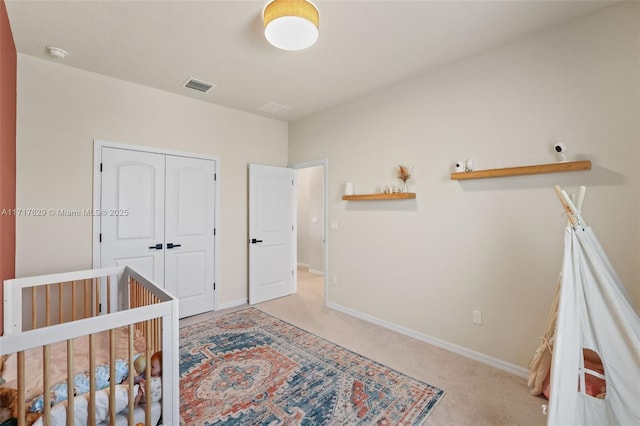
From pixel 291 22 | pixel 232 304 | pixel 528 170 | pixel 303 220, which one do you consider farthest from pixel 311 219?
pixel 291 22

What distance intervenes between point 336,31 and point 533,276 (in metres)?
2.43

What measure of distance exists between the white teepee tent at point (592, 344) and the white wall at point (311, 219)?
184 inches

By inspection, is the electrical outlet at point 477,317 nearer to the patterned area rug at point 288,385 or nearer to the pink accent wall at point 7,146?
the patterned area rug at point 288,385

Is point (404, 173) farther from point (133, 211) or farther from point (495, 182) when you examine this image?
point (133, 211)

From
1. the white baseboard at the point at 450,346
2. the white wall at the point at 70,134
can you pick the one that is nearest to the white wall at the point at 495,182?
the white baseboard at the point at 450,346

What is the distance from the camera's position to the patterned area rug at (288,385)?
188 cm

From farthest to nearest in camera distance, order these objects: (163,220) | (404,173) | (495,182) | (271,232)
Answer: (271,232) → (163,220) → (404,173) → (495,182)

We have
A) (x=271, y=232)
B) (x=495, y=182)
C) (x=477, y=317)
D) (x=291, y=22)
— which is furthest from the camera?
(x=271, y=232)

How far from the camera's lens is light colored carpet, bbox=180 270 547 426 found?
1.88m

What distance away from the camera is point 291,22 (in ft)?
5.97

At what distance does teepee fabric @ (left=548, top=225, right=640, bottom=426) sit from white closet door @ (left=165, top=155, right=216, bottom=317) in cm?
346

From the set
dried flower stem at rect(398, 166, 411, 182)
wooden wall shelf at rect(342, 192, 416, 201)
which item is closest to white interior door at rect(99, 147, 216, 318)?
wooden wall shelf at rect(342, 192, 416, 201)

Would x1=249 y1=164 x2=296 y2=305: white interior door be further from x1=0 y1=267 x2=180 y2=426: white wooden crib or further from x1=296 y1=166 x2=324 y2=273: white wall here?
x1=0 y1=267 x2=180 y2=426: white wooden crib

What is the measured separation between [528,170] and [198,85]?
327cm
